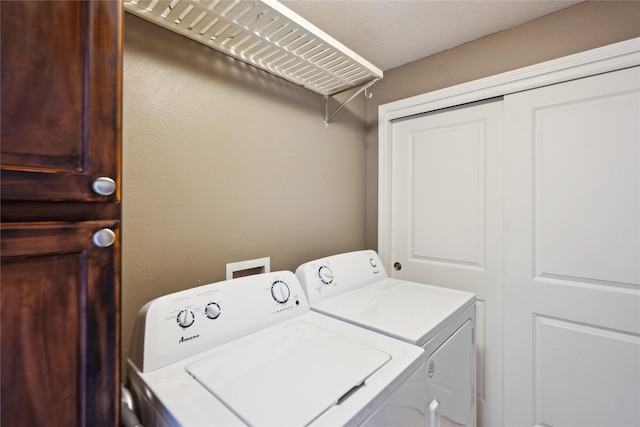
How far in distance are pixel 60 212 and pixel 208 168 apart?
2.60 ft

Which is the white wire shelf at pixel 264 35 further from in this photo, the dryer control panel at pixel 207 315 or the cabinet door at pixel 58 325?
the dryer control panel at pixel 207 315

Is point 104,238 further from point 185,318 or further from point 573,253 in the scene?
point 573,253

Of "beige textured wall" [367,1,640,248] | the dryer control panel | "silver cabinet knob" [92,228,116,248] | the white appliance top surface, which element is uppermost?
"beige textured wall" [367,1,640,248]

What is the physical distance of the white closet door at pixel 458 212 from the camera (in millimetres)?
1715

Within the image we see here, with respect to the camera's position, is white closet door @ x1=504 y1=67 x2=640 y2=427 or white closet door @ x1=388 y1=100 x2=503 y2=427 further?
white closet door @ x1=388 y1=100 x2=503 y2=427

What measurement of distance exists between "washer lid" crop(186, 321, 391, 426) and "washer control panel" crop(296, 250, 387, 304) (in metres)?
0.33

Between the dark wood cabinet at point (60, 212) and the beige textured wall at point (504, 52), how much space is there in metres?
1.83

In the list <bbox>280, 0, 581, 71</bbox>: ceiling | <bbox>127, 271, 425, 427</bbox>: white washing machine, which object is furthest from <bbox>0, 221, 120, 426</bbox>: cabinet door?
<bbox>280, 0, 581, 71</bbox>: ceiling

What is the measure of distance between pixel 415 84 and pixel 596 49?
92 centimetres

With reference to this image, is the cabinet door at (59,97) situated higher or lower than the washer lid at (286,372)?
higher

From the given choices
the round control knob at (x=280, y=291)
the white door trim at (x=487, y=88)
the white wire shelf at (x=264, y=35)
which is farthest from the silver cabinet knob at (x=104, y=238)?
the white door trim at (x=487, y=88)

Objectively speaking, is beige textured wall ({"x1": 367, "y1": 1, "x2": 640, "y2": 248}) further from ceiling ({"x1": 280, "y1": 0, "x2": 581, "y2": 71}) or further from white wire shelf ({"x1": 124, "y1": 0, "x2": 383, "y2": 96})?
white wire shelf ({"x1": 124, "y1": 0, "x2": 383, "y2": 96})

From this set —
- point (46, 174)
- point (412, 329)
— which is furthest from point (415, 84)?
point (46, 174)

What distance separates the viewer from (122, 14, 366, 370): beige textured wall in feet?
3.65
